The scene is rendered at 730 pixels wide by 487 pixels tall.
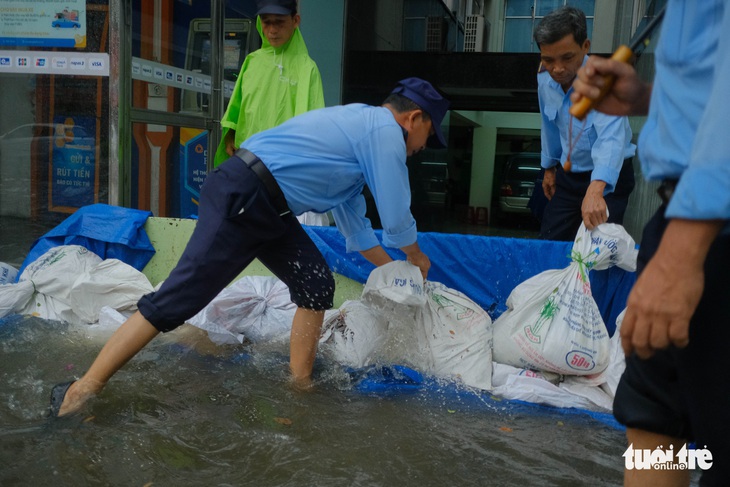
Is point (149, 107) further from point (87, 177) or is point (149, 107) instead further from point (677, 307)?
point (677, 307)

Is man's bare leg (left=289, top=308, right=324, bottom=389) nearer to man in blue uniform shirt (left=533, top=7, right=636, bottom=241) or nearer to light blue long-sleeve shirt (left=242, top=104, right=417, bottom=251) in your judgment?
light blue long-sleeve shirt (left=242, top=104, right=417, bottom=251)

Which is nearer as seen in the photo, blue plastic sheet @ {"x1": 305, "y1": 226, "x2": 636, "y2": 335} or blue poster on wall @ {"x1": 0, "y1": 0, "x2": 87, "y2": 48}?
blue plastic sheet @ {"x1": 305, "y1": 226, "x2": 636, "y2": 335}

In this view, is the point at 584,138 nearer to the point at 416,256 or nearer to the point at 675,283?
the point at 416,256

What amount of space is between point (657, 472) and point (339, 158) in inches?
68.3

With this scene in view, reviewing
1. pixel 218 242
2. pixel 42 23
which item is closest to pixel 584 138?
pixel 218 242

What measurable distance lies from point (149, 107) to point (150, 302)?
334 centimetres

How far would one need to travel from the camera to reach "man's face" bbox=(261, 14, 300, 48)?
13.6 feet

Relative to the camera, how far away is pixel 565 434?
2.70m

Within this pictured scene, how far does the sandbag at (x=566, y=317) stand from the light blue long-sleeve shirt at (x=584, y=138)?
323 millimetres

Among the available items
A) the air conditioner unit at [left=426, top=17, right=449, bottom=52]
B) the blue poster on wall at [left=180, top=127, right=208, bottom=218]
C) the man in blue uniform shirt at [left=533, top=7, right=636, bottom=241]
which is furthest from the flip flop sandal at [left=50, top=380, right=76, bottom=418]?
the air conditioner unit at [left=426, top=17, right=449, bottom=52]

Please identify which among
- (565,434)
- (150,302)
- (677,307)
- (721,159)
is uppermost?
(721,159)

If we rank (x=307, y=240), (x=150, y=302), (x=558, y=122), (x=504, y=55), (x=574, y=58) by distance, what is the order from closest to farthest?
(x=150, y=302), (x=307, y=240), (x=574, y=58), (x=558, y=122), (x=504, y=55)

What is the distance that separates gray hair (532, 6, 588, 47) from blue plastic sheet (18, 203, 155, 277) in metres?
2.64

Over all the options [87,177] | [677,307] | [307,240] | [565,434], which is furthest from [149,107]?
[677,307]
